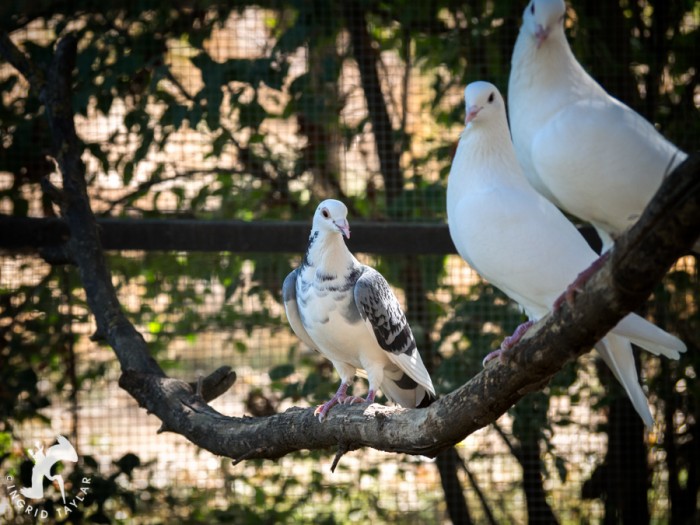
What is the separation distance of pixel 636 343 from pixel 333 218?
0.79 meters

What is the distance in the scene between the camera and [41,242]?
2.83 m

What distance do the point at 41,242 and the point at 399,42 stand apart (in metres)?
1.57

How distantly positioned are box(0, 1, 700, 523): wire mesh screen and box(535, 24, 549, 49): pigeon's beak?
1.36 meters

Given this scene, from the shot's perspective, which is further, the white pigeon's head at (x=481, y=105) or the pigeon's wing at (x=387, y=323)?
the pigeon's wing at (x=387, y=323)

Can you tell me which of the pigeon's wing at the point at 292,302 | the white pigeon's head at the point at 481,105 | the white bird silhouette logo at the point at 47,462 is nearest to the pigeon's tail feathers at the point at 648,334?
the white pigeon's head at the point at 481,105

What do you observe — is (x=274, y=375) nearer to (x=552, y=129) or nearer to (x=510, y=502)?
(x=510, y=502)

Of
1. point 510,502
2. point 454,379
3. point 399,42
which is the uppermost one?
point 399,42

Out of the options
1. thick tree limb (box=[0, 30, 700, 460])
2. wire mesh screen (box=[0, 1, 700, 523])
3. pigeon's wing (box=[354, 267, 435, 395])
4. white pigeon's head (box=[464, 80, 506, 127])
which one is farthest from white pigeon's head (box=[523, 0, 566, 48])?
wire mesh screen (box=[0, 1, 700, 523])

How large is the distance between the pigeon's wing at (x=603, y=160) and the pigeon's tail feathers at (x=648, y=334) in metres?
0.20

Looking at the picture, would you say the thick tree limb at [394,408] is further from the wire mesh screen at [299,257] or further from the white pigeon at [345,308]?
the wire mesh screen at [299,257]

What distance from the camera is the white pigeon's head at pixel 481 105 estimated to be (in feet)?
6.44

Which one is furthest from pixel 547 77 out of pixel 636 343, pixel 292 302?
pixel 292 302

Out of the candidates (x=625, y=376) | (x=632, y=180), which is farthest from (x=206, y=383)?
(x=632, y=180)

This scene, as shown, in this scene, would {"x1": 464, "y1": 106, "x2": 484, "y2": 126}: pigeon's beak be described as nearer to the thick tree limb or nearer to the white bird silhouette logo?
the thick tree limb
